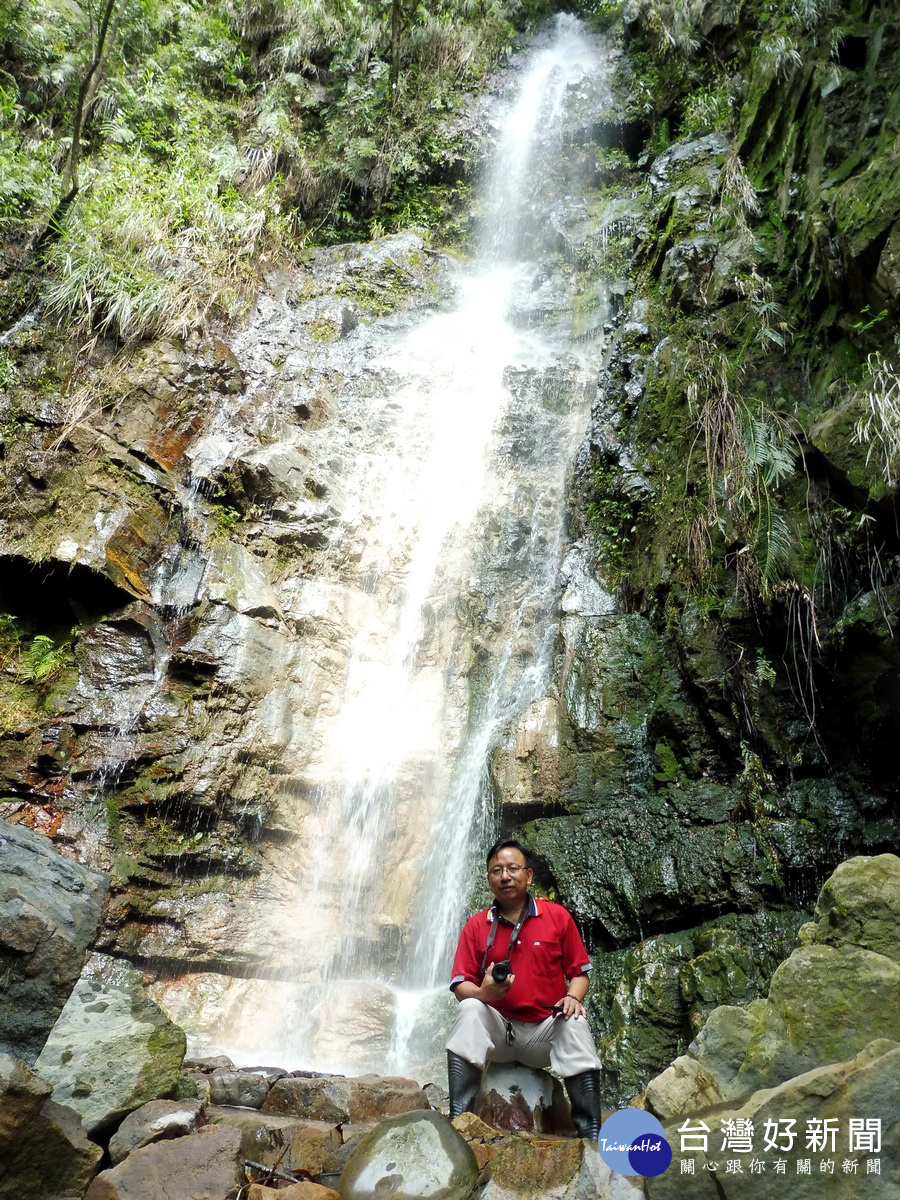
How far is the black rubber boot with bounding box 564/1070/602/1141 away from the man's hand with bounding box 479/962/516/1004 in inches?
16.9

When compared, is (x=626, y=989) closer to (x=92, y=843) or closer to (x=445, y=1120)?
(x=445, y=1120)

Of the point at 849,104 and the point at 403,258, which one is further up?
the point at 403,258

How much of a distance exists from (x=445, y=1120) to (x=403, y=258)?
12.7m

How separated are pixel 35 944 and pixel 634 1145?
2265 millimetres

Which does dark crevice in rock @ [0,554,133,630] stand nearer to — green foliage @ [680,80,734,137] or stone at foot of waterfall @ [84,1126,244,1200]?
stone at foot of waterfall @ [84,1126,244,1200]

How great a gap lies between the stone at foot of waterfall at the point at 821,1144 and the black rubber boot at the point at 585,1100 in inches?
37.4

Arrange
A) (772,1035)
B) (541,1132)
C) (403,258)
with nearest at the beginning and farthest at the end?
(772,1035), (541,1132), (403,258)

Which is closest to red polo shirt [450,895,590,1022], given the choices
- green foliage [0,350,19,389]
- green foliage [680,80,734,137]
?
green foliage [0,350,19,389]

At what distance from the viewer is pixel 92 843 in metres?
6.34

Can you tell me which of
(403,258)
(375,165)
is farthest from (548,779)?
(375,165)

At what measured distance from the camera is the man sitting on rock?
3.12 meters

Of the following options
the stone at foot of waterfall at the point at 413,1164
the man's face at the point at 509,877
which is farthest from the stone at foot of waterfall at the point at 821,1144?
the man's face at the point at 509,877

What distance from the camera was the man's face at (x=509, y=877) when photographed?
338 cm

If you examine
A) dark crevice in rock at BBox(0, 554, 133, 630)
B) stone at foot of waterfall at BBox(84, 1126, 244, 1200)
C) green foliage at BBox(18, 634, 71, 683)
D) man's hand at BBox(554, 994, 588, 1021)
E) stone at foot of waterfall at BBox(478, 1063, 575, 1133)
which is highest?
dark crevice in rock at BBox(0, 554, 133, 630)
